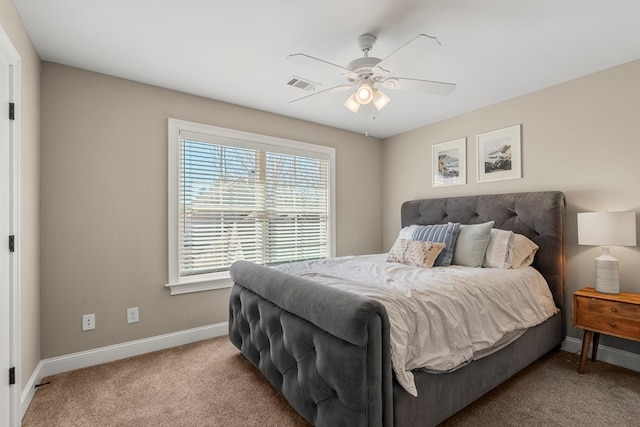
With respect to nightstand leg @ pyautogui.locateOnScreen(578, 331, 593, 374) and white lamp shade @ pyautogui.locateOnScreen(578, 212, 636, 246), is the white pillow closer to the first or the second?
white lamp shade @ pyautogui.locateOnScreen(578, 212, 636, 246)

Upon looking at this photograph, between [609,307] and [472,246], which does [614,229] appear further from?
[472,246]

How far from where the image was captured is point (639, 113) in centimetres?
244

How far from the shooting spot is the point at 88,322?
8.32ft

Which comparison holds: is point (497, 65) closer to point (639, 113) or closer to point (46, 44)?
point (639, 113)

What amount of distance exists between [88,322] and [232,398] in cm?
142

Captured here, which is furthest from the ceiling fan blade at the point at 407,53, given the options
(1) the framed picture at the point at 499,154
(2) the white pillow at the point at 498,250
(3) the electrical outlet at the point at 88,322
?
(3) the electrical outlet at the point at 88,322

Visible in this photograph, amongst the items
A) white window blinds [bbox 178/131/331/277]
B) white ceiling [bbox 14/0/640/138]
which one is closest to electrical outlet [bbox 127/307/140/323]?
white window blinds [bbox 178/131/331/277]

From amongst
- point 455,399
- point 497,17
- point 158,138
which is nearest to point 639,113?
point 497,17

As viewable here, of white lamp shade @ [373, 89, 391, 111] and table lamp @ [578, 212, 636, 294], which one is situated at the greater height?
white lamp shade @ [373, 89, 391, 111]

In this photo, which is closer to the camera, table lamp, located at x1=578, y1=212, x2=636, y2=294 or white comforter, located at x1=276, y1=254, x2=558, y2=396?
white comforter, located at x1=276, y1=254, x2=558, y2=396

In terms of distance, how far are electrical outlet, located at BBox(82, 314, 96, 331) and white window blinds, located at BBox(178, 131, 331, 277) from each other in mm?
749

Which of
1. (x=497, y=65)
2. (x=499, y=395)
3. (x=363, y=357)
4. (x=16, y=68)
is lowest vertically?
(x=499, y=395)

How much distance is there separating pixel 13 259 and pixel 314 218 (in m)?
2.79

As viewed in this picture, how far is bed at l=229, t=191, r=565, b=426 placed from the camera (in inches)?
53.9
